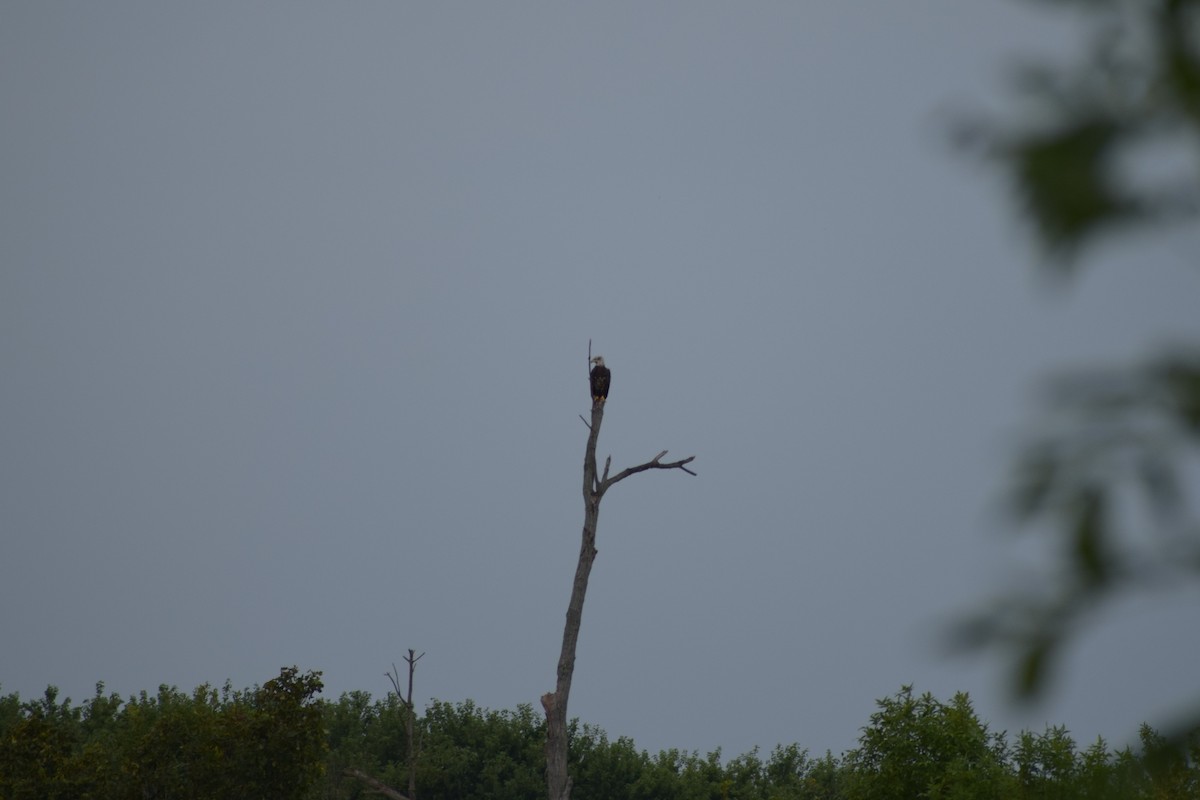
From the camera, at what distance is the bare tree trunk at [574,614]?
15.2 m

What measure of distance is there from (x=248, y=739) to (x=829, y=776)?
65.0 feet

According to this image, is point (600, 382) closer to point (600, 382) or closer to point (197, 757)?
point (600, 382)

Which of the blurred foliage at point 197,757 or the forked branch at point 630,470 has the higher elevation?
the forked branch at point 630,470

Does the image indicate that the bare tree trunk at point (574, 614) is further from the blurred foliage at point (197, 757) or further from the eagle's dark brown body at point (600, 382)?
the blurred foliage at point (197, 757)

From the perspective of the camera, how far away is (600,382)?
16.4m

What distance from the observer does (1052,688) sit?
1.55 metres

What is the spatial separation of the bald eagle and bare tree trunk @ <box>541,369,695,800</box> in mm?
69

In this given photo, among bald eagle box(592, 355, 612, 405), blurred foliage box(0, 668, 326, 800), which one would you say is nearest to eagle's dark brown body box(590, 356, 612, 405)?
bald eagle box(592, 355, 612, 405)

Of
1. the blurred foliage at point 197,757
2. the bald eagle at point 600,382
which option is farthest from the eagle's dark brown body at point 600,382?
the blurred foliage at point 197,757

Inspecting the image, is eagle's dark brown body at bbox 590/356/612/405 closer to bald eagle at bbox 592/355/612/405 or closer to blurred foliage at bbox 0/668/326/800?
bald eagle at bbox 592/355/612/405

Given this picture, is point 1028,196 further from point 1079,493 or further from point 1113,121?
point 1079,493

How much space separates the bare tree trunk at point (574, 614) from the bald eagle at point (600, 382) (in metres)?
0.07

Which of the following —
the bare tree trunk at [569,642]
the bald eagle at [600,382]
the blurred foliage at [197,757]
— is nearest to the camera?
the bare tree trunk at [569,642]

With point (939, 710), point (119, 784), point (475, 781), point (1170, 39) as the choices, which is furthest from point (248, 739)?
point (1170, 39)
